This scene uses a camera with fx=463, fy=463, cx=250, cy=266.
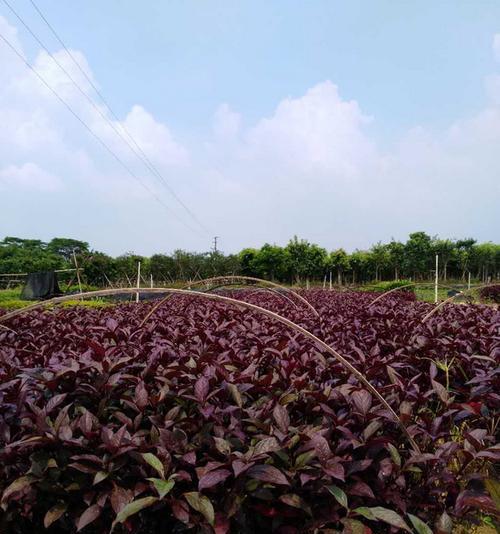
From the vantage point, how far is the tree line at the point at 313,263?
1167 inches

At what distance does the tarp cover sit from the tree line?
10.4 metres

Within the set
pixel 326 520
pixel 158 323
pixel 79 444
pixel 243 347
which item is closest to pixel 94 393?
Result: pixel 79 444

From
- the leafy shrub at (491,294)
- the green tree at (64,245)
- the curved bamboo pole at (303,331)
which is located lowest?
the curved bamboo pole at (303,331)

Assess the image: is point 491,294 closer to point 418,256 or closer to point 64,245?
point 418,256

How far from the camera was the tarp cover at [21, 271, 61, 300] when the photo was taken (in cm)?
1705

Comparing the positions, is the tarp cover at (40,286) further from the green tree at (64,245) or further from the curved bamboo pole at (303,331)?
the green tree at (64,245)

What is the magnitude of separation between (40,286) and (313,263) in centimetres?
2008

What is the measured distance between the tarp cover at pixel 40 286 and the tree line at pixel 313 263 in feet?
34.0

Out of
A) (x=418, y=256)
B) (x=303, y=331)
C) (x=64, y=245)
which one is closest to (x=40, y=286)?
(x=303, y=331)

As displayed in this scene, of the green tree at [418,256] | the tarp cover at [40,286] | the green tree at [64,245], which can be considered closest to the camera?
the tarp cover at [40,286]

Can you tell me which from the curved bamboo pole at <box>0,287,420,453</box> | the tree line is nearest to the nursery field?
the curved bamboo pole at <box>0,287,420,453</box>

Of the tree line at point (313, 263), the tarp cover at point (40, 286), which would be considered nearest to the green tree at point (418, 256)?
the tree line at point (313, 263)

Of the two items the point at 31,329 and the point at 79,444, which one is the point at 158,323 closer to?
the point at 31,329

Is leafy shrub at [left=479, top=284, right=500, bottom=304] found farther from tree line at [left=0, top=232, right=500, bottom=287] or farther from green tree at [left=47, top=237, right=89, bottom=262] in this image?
green tree at [left=47, top=237, right=89, bottom=262]
